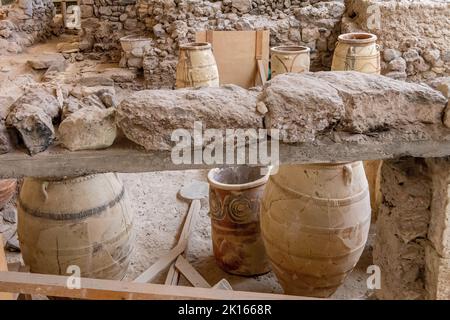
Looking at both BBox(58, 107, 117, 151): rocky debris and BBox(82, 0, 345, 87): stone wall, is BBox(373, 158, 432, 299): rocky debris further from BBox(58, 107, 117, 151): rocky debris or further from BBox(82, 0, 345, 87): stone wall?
BBox(82, 0, 345, 87): stone wall

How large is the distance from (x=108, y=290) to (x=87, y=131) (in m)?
0.65

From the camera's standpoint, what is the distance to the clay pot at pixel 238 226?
296cm

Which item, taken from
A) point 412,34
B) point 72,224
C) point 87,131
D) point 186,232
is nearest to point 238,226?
point 186,232

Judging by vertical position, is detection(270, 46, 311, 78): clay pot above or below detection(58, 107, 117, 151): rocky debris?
below

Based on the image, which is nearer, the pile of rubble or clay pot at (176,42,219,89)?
the pile of rubble

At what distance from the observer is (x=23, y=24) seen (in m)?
8.68

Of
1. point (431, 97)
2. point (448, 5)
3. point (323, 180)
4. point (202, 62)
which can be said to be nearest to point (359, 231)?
point (323, 180)

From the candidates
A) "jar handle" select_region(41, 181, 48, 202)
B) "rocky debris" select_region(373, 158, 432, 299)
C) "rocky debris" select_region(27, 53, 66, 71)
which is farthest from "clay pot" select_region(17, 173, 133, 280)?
"rocky debris" select_region(27, 53, 66, 71)

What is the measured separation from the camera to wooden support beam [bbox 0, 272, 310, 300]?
1773 millimetres

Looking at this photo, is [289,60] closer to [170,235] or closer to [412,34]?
[412,34]

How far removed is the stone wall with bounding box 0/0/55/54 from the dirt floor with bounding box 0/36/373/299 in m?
5.10

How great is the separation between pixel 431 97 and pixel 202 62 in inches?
127

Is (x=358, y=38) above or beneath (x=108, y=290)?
above
